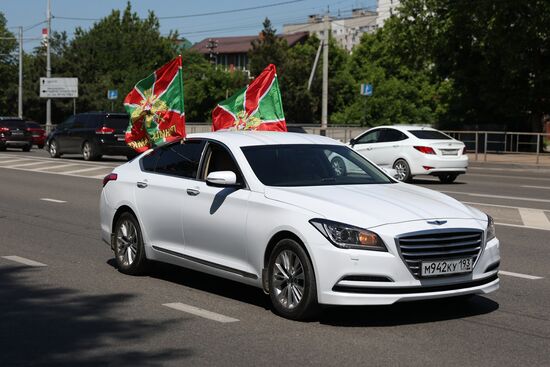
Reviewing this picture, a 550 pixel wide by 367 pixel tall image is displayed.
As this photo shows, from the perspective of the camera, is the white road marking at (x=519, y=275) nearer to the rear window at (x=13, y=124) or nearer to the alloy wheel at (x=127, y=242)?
the alloy wheel at (x=127, y=242)

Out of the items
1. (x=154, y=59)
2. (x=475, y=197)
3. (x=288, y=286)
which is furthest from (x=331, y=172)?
(x=154, y=59)

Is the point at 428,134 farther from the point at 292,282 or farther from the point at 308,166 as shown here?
the point at 292,282

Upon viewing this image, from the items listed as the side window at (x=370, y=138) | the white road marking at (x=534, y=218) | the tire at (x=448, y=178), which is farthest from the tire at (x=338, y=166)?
the side window at (x=370, y=138)

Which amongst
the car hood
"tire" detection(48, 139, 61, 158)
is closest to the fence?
"tire" detection(48, 139, 61, 158)

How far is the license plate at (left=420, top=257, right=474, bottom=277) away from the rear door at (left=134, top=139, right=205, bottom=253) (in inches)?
99.8

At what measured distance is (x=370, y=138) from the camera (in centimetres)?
2478

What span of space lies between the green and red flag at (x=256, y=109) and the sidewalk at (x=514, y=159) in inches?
835

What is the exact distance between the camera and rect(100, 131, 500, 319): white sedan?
6.75 metres

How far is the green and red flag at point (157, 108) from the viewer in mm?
11023

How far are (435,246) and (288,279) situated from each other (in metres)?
1.16

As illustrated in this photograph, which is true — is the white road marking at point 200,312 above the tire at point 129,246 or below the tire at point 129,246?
below

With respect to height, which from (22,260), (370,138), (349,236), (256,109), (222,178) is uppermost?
(256,109)

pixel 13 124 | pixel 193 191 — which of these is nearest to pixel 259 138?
pixel 193 191

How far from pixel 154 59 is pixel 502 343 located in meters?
83.7
